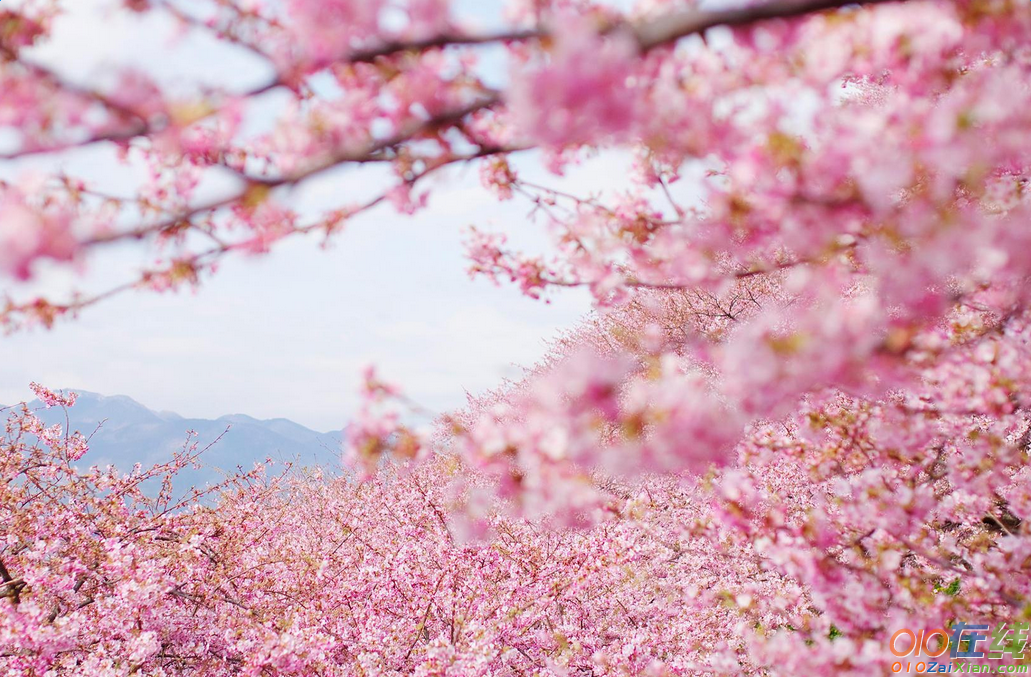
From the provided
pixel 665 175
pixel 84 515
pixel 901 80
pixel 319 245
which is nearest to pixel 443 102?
pixel 319 245

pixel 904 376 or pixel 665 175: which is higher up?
pixel 665 175

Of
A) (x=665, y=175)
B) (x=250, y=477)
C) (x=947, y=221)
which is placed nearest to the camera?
(x=947, y=221)

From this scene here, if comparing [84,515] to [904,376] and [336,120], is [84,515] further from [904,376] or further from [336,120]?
[904,376]

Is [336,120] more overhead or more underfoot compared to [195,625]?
more overhead

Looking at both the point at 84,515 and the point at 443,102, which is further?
the point at 84,515

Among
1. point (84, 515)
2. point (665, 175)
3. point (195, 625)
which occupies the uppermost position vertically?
point (665, 175)

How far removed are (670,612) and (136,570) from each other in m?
6.02

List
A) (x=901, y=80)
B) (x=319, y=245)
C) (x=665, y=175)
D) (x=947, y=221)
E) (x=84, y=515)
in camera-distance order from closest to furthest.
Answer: (x=947, y=221), (x=901, y=80), (x=319, y=245), (x=665, y=175), (x=84, y=515)

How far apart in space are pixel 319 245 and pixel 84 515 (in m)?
5.37

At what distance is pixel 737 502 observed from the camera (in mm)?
3186

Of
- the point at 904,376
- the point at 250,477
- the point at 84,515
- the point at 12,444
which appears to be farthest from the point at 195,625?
the point at 904,376

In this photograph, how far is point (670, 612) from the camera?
8.11 m

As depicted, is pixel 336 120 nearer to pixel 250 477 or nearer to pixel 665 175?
pixel 665 175

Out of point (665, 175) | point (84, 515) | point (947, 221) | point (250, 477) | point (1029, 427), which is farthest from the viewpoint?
point (250, 477)
